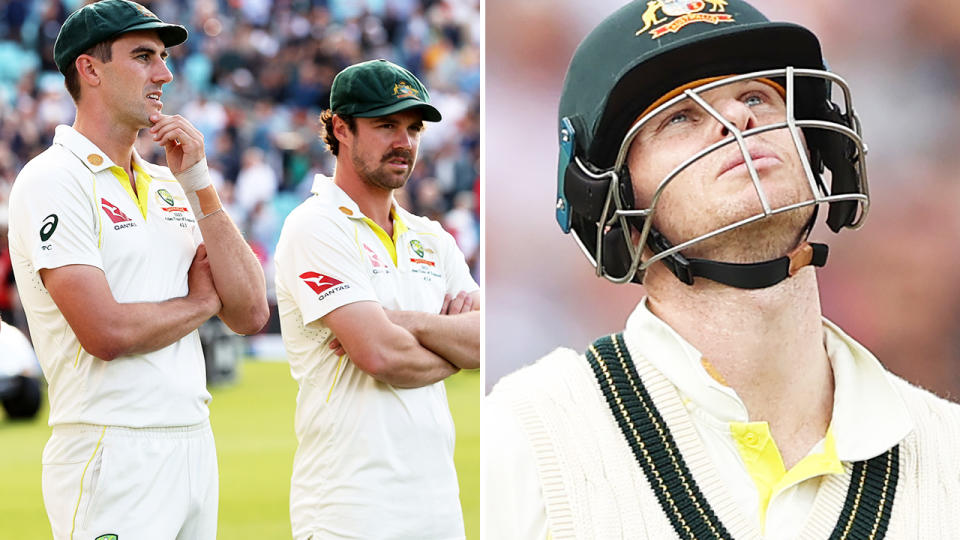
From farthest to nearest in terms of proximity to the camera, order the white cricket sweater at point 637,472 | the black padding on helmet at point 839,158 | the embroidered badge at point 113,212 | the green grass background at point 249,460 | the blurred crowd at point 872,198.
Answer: the green grass background at point 249,460 → the embroidered badge at point 113,212 → the blurred crowd at point 872,198 → the black padding on helmet at point 839,158 → the white cricket sweater at point 637,472

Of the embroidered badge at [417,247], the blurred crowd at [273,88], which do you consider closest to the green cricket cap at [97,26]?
the embroidered badge at [417,247]

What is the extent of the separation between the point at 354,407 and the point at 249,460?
17.1 feet

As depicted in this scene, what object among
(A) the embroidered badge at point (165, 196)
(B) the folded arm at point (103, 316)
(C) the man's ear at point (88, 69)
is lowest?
(B) the folded arm at point (103, 316)

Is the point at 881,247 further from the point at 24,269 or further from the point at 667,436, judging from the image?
the point at 24,269

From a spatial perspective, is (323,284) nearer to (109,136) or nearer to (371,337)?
(371,337)

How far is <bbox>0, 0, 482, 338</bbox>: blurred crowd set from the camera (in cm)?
1522

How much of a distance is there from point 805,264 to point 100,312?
1.74m

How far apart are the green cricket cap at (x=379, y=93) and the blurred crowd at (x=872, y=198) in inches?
30.3

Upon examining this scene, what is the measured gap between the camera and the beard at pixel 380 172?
11.3 feet

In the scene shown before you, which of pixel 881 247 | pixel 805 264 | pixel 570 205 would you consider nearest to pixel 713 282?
pixel 805 264

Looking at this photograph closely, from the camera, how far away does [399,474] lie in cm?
326

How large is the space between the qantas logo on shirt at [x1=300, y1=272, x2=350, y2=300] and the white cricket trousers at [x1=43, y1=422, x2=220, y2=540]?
0.50m

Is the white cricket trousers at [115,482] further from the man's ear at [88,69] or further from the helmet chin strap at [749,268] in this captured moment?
the helmet chin strap at [749,268]

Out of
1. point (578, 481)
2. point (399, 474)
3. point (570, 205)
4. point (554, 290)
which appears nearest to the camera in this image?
point (578, 481)
